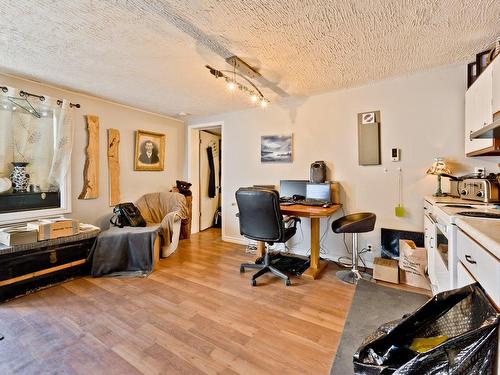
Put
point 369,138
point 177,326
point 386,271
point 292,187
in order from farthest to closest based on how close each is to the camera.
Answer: point 292,187 < point 369,138 < point 386,271 < point 177,326

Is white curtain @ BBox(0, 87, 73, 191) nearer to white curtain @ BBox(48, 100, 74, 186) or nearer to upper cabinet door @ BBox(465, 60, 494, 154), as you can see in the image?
white curtain @ BBox(48, 100, 74, 186)

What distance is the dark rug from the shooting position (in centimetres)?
151

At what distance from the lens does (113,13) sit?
1.59m

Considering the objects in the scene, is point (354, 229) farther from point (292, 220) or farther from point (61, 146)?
point (61, 146)

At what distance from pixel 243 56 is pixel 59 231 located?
8.69ft

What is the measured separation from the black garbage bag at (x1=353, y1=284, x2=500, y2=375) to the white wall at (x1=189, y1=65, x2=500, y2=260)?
190cm

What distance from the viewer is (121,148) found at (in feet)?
12.0

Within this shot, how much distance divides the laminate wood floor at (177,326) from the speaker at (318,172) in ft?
3.96

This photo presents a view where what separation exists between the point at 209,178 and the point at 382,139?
332 cm

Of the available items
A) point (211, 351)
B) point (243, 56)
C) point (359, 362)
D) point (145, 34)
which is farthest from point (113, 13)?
point (359, 362)

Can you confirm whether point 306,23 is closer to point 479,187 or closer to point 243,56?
point 243,56

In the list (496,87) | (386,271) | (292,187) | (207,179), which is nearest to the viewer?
(496,87)

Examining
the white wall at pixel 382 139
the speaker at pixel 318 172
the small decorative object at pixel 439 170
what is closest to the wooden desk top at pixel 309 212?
the speaker at pixel 318 172

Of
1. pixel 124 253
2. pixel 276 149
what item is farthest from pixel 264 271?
pixel 276 149
